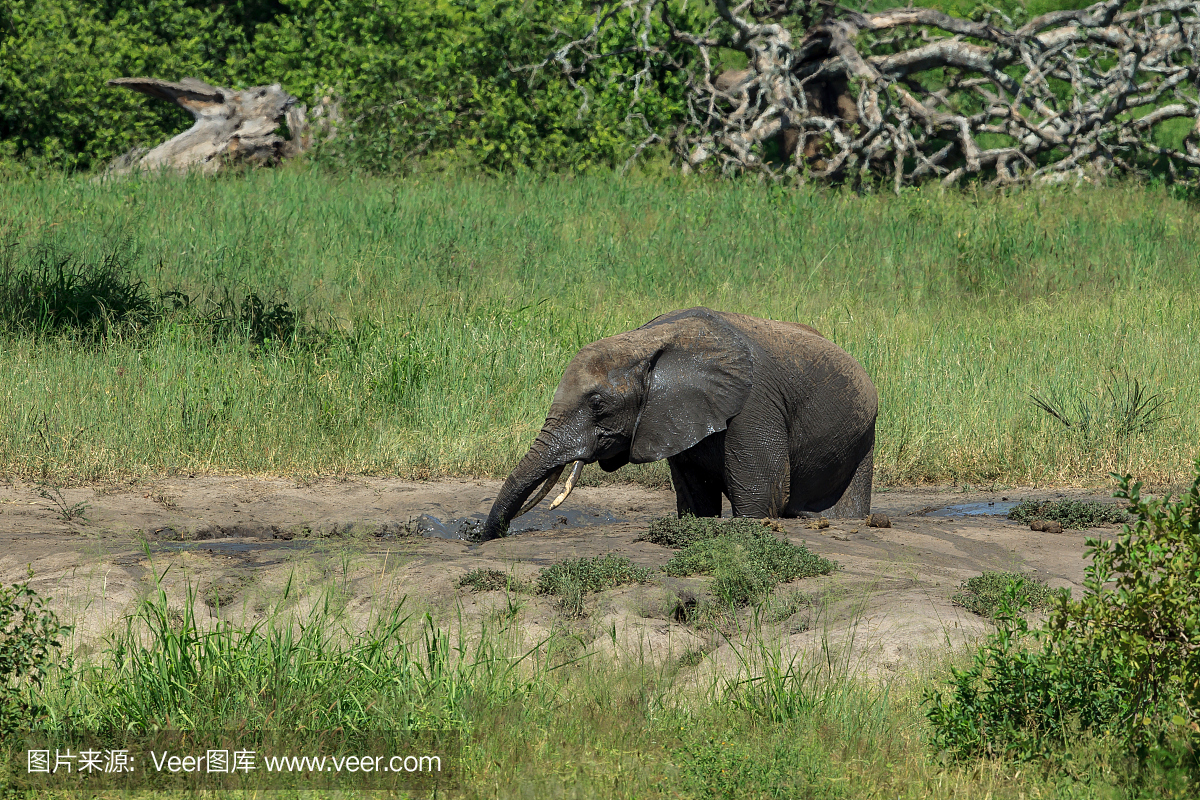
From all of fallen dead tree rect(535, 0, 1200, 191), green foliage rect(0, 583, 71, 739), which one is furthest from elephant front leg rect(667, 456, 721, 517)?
fallen dead tree rect(535, 0, 1200, 191)

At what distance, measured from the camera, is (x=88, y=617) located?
5.45 meters

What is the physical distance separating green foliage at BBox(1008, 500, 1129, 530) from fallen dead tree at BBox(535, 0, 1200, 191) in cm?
898

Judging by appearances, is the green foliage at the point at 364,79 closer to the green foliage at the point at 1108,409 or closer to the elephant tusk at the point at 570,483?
the green foliage at the point at 1108,409

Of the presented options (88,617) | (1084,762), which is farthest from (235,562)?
(1084,762)

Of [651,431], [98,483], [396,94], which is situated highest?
[396,94]

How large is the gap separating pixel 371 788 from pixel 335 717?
1.22 ft

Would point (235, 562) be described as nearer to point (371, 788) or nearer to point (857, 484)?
point (371, 788)

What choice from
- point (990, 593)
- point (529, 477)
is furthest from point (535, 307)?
point (990, 593)

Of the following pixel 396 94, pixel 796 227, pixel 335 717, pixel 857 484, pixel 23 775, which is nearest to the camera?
pixel 23 775

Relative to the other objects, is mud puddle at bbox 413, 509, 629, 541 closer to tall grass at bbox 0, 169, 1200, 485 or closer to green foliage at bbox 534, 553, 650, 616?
tall grass at bbox 0, 169, 1200, 485

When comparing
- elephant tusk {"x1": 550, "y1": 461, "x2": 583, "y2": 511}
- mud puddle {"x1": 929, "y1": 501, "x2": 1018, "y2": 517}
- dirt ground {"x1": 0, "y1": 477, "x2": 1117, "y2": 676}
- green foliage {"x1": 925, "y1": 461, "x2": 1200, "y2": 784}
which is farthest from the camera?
mud puddle {"x1": 929, "y1": 501, "x2": 1018, "y2": 517}

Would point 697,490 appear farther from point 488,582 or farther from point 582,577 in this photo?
point 488,582

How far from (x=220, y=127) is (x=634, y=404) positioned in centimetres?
1325

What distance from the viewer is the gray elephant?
6758mm
